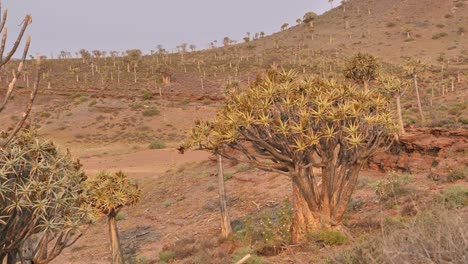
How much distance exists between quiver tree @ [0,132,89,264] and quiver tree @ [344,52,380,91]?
20.4 metres

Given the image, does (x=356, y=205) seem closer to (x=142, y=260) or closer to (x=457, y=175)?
(x=457, y=175)

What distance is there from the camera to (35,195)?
7.15 m

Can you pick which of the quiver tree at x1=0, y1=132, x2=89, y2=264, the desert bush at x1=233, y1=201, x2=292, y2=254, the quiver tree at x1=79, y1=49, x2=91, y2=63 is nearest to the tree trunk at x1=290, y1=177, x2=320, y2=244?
the desert bush at x1=233, y1=201, x2=292, y2=254

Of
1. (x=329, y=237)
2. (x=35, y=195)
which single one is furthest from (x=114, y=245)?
(x=329, y=237)

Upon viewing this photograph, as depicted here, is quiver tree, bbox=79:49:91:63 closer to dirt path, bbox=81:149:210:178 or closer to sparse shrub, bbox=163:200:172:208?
dirt path, bbox=81:149:210:178

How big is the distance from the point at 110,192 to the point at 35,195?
234 inches

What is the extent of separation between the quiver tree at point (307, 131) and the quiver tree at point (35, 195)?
126 inches

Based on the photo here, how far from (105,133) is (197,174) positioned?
91.2 ft

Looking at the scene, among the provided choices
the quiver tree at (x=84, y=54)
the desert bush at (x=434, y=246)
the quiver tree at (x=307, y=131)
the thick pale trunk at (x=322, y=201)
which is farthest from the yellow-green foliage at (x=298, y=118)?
the quiver tree at (x=84, y=54)

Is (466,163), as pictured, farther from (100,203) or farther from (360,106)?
(100,203)

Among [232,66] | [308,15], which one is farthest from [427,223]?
[308,15]

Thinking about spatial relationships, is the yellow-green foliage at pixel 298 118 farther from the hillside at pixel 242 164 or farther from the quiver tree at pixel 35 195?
the quiver tree at pixel 35 195

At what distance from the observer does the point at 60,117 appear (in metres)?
55.0

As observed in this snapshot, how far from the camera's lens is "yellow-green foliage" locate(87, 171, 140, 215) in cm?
1277
